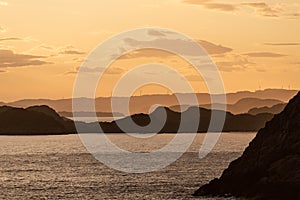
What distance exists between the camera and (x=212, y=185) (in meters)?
98.7

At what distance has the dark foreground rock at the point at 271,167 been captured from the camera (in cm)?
8388

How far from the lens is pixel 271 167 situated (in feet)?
293

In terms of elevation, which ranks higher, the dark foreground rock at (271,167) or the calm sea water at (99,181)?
the dark foreground rock at (271,167)

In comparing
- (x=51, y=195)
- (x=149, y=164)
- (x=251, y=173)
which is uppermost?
(x=251, y=173)

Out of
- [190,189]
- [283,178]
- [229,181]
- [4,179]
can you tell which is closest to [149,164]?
[4,179]

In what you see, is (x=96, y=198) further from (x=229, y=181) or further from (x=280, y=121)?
(x=280, y=121)

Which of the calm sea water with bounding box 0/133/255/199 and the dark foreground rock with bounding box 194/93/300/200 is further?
the calm sea water with bounding box 0/133/255/199

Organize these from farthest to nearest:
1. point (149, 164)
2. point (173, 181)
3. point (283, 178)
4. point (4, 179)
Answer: point (149, 164) < point (4, 179) < point (173, 181) < point (283, 178)

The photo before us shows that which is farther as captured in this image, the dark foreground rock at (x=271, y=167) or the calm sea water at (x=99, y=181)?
the calm sea water at (x=99, y=181)

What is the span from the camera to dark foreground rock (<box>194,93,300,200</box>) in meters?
83.9

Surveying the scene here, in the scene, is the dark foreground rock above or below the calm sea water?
above

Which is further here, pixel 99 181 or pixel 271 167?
pixel 99 181

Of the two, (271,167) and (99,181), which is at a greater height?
(271,167)

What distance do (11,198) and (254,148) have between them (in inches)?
1604
